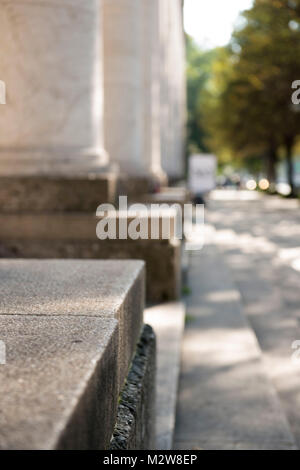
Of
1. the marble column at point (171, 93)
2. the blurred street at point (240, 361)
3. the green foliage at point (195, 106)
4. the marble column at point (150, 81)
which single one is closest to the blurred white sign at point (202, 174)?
the marble column at point (171, 93)

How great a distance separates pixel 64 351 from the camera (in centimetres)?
166

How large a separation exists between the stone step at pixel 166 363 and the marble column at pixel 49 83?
1744mm

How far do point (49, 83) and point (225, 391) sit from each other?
3.59m

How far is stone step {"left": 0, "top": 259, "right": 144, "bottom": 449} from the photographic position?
4.18 ft

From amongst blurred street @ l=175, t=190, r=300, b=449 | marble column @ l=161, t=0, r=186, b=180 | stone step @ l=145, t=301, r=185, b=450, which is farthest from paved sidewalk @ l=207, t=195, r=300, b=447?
marble column @ l=161, t=0, r=186, b=180

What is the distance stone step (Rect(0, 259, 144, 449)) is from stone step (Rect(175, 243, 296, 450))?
1.11 metres

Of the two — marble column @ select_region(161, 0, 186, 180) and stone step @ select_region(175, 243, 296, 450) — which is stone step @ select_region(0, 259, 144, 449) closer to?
stone step @ select_region(175, 243, 296, 450)

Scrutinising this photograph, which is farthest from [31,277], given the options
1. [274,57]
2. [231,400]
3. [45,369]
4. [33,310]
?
[274,57]

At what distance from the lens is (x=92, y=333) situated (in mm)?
1824

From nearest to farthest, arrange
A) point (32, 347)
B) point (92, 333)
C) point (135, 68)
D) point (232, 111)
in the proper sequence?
point (32, 347) < point (92, 333) < point (135, 68) < point (232, 111)

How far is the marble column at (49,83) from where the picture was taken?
6125 millimetres
